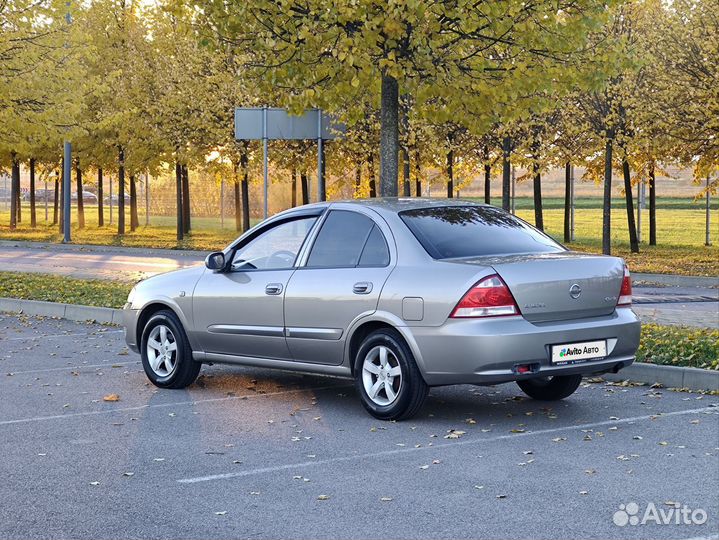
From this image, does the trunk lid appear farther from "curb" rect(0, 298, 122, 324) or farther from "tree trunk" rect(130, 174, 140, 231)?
"tree trunk" rect(130, 174, 140, 231)

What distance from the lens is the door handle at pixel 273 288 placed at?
9227 millimetres

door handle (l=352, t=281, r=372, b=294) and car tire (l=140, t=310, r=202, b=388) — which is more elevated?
door handle (l=352, t=281, r=372, b=294)

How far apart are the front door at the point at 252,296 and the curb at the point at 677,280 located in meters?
13.3

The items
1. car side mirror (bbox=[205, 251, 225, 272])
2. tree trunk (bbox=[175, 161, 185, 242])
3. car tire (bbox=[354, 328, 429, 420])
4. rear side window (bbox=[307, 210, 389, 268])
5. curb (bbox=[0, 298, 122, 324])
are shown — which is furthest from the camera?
tree trunk (bbox=[175, 161, 185, 242])

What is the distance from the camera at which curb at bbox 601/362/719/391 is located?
9.46 metres

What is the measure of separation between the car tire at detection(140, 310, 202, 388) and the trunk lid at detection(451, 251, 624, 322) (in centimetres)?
289

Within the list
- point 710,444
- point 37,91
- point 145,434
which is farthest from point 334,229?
point 37,91

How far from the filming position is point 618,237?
1667 inches

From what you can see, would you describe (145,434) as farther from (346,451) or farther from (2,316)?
(2,316)

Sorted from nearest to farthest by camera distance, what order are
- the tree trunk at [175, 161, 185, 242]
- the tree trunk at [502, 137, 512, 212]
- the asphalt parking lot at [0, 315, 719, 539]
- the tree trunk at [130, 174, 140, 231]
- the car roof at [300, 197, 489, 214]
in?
the asphalt parking lot at [0, 315, 719, 539] < the car roof at [300, 197, 489, 214] < the tree trunk at [502, 137, 512, 212] < the tree trunk at [175, 161, 185, 242] < the tree trunk at [130, 174, 140, 231]

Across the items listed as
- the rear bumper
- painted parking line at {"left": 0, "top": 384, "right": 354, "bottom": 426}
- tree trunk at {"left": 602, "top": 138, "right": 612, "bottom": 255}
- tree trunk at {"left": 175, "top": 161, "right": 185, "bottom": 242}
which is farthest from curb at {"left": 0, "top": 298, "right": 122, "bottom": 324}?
tree trunk at {"left": 175, "top": 161, "right": 185, "bottom": 242}

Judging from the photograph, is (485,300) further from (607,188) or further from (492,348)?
(607,188)

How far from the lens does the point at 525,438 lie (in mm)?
7719

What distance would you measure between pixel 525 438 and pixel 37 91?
53.5 ft
